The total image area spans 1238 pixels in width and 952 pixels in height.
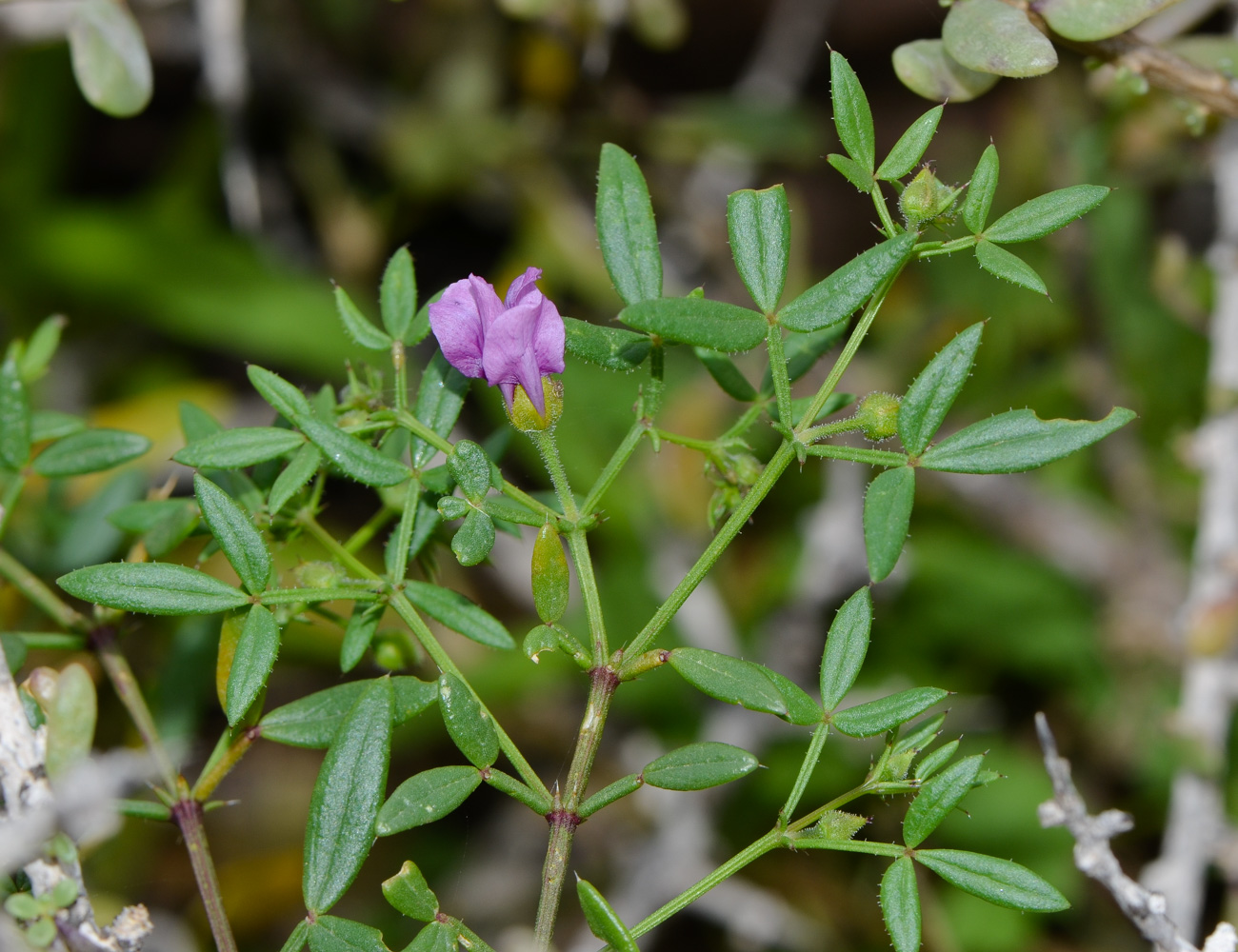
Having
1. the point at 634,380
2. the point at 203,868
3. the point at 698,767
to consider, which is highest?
the point at 698,767

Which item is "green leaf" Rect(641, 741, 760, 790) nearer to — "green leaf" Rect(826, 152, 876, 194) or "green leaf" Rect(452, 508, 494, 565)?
"green leaf" Rect(452, 508, 494, 565)

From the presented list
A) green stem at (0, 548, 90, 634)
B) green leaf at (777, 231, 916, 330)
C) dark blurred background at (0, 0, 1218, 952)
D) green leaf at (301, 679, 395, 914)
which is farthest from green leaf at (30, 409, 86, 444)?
dark blurred background at (0, 0, 1218, 952)

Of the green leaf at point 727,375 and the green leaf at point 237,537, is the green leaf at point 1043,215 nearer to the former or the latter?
the green leaf at point 727,375

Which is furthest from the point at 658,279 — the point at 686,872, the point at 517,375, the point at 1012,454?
the point at 686,872

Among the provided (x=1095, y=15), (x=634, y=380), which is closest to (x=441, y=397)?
(x=1095, y=15)

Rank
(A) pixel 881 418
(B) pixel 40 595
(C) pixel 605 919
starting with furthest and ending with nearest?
(B) pixel 40 595 → (A) pixel 881 418 → (C) pixel 605 919

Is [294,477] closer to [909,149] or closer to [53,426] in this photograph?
[53,426]
